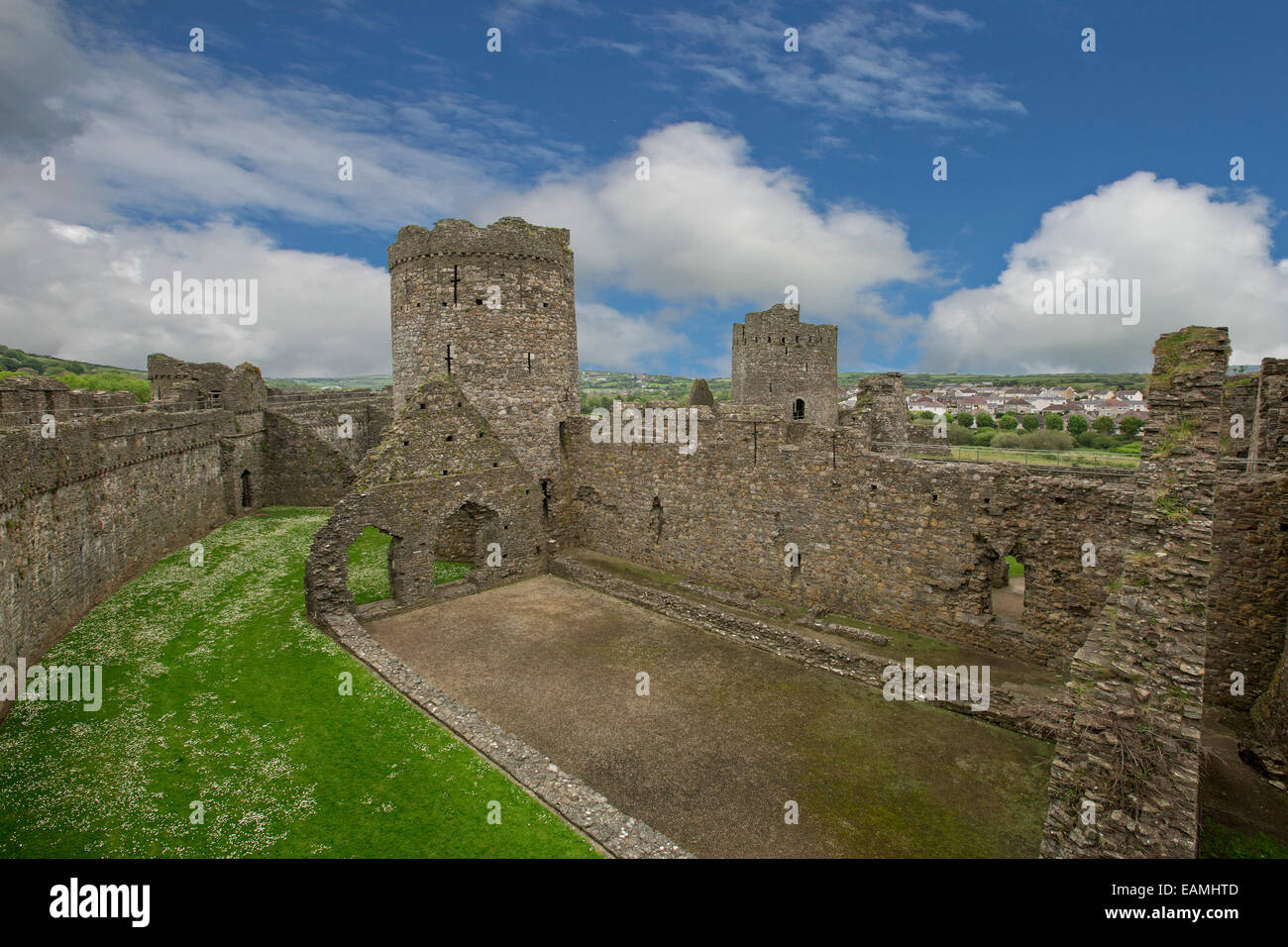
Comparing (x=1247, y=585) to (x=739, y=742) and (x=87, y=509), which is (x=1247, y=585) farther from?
(x=87, y=509)

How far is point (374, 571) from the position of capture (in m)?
19.0

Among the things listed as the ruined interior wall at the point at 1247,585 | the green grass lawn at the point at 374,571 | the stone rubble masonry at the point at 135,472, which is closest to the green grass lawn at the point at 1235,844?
the ruined interior wall at the point at 1247,585

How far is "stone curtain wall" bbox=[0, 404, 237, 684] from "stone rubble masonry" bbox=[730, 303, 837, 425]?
26149mm

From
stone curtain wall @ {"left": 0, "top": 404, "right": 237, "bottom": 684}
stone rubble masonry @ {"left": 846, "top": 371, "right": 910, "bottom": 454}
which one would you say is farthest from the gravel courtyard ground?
stone rubble masonry @ {"left": 846, "top": 371, "right": 910, "bottom": 454}

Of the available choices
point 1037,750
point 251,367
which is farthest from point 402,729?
point 251,367

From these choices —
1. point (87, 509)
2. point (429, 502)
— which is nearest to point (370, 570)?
point (429, 502)

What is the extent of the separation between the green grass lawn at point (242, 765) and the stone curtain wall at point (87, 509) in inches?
47.4

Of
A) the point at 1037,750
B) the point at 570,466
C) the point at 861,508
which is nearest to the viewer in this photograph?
the point at 1037,750

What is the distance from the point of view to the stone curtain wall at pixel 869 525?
1155cm

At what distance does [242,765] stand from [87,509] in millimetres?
10321

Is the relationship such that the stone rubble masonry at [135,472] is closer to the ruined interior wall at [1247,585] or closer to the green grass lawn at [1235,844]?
the green grass lawn at [1235,844]

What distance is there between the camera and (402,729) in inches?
406
